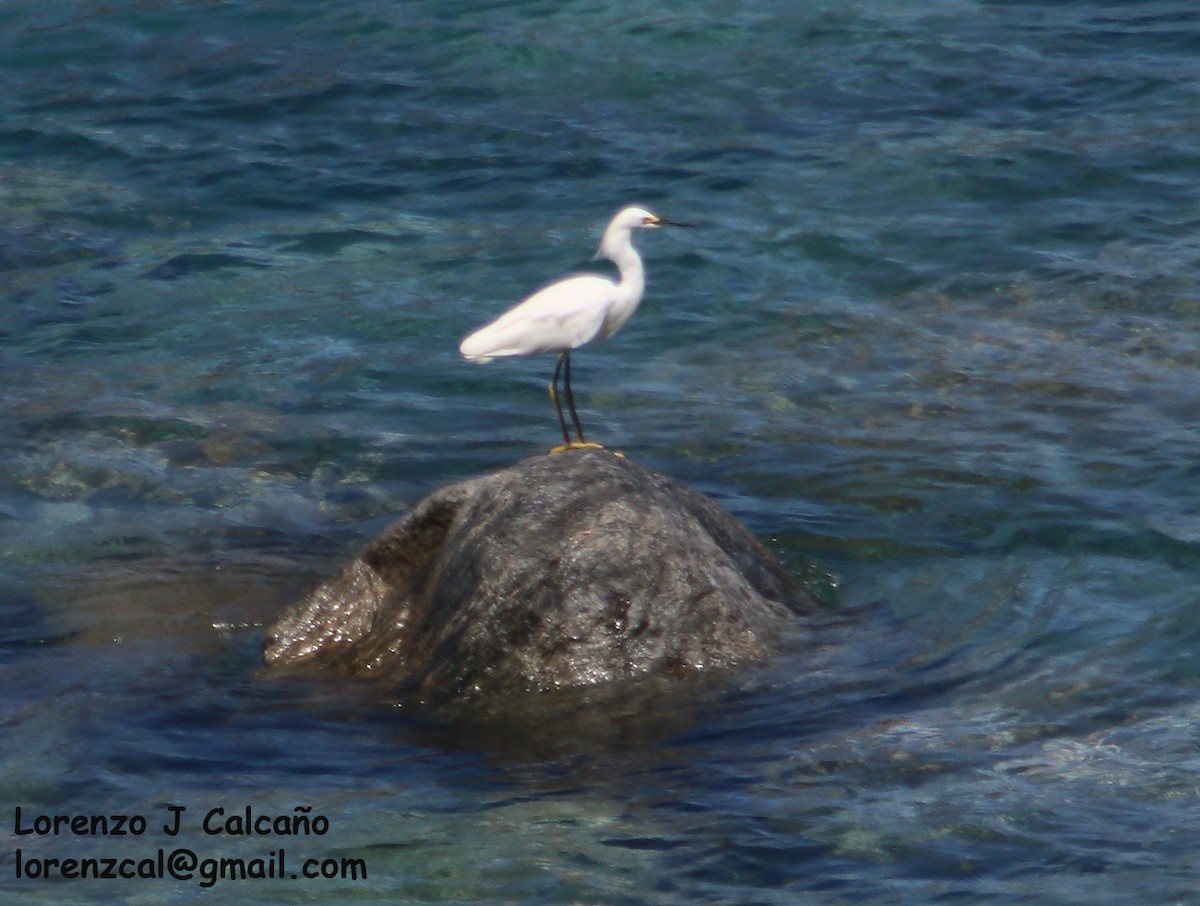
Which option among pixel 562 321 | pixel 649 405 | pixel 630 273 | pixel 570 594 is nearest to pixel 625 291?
pixel 630 273

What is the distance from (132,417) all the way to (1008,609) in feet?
16.0

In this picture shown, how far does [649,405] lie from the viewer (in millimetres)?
9141

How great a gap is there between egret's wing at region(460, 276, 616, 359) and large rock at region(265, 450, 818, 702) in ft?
1.84

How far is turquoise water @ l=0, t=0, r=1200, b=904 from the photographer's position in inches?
198

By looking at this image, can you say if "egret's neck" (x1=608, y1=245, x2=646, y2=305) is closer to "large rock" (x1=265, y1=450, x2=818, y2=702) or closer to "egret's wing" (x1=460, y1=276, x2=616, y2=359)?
"egret's wing" (x1=460, y1=276, x2=616, y2=359)

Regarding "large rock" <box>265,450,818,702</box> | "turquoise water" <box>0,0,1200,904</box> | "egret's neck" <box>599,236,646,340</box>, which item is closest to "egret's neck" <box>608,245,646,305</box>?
"egret's neck" <box>599,236,646,340</box>

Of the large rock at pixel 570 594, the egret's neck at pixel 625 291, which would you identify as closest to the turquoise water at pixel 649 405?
the large rock at pixel 570 594

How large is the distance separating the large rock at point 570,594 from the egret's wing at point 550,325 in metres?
0.56

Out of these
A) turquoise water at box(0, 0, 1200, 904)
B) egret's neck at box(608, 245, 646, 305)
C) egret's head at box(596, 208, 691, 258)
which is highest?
egret's head at box(596, 208, 691, 258)

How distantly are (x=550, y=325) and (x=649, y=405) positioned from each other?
2521 millimetres

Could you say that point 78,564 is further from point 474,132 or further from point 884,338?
point 474,132

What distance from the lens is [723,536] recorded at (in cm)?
646

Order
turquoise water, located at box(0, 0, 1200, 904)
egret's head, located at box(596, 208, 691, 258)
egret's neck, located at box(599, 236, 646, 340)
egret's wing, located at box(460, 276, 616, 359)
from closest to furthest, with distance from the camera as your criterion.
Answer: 1. turquoise water, located at box(0, 0, 1200, 904)
2. egret's wing, located at box(460, 276, 616, 359)
3. egret's neck, located at box(599, 236, 646, 340)
4. egret's head, located at box(596, 208, 691, 258)

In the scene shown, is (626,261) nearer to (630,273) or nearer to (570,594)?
(630,273)
